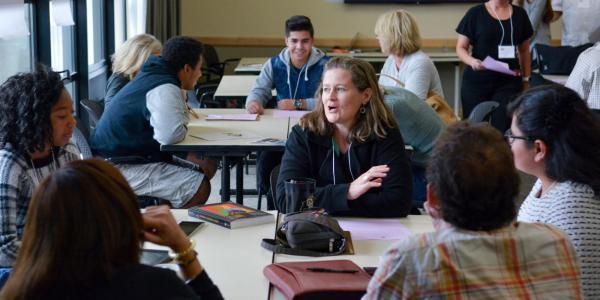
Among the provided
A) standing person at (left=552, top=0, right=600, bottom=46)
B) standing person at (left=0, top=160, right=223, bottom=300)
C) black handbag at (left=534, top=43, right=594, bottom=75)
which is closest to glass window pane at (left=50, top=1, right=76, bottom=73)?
black handbag at (left=534, top=43, right=594, bottom=75)

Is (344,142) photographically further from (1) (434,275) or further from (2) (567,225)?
(1) (434,275)

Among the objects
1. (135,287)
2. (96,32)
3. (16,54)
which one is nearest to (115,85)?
(16,54)

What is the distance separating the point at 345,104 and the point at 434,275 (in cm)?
170

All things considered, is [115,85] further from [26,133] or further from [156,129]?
[26,133]

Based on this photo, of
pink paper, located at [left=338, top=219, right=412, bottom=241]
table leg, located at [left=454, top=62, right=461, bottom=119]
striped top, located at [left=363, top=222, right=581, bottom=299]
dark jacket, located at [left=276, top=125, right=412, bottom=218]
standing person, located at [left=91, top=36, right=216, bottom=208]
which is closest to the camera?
striped top, located at [left=363, top=222, right=581, bottom=299]

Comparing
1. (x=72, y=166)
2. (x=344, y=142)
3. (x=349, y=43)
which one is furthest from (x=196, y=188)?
(x=349, y=43)

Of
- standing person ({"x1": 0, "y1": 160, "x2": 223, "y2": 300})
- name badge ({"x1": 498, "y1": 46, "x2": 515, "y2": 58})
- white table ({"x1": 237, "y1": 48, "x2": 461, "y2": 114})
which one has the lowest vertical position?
white table ({"x1": 237, "y1": 48, "x2": 461, "y2": 114})

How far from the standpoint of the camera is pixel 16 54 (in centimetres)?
532

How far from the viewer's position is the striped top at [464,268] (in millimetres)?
1630

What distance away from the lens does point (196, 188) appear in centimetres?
→ 428

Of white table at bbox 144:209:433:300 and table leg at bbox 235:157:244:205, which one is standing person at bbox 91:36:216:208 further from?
white table at bbox 144:209:433:300

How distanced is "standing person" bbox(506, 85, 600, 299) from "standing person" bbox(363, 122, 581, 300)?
1.54 ft

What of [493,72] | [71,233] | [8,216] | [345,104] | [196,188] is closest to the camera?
[71,233]

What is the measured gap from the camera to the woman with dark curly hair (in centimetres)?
250
